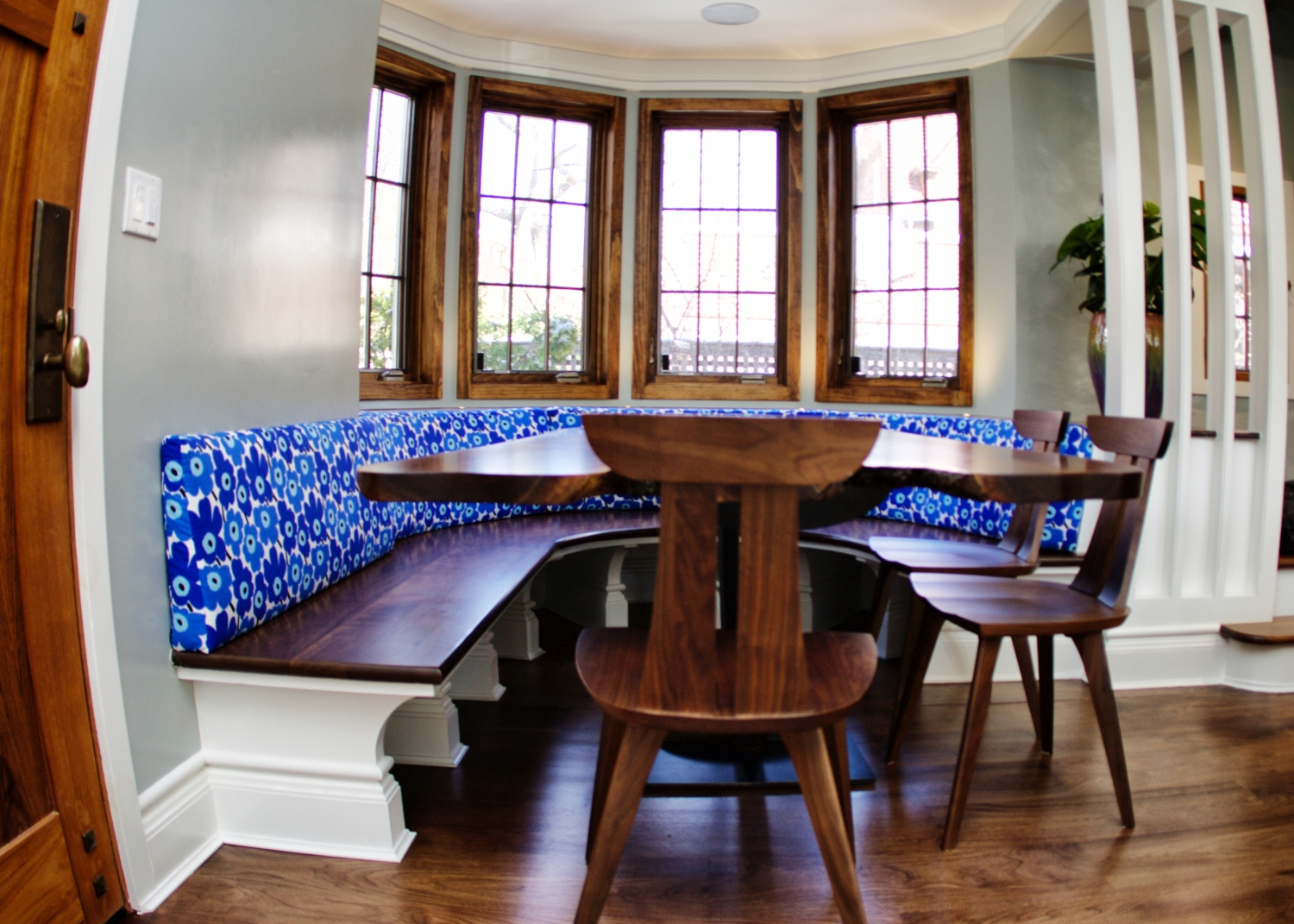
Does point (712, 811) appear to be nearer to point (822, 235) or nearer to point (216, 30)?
point (216, 30)

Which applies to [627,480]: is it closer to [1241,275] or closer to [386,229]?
[386,229]

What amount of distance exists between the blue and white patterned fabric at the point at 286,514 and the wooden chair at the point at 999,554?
0.31m

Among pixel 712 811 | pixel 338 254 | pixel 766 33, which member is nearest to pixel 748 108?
pixel 766 33

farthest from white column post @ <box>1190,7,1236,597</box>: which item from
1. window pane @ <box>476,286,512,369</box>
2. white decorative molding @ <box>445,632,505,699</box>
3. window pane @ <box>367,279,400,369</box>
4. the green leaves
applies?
window pane @ <box>367,279,400,369</box>

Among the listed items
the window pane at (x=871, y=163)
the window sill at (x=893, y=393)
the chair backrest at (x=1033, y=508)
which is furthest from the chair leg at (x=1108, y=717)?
the window pane at (x=871, y=163)

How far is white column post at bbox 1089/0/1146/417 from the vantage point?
2.73 m

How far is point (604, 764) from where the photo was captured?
1.56 meters

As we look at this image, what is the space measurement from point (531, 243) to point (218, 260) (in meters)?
2.25

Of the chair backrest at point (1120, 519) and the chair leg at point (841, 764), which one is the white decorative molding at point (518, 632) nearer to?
the chair leg at point (841, 764)

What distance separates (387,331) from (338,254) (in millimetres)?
1224

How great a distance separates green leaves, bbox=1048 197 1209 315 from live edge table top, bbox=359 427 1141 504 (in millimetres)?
2227

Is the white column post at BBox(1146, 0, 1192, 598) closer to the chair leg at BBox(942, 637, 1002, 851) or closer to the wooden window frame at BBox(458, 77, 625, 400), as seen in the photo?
the chair leg at BBox(942, 637, 1002, 851)

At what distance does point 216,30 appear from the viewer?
1740 mm

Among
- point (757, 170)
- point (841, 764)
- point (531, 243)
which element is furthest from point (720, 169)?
point (841, 764)
